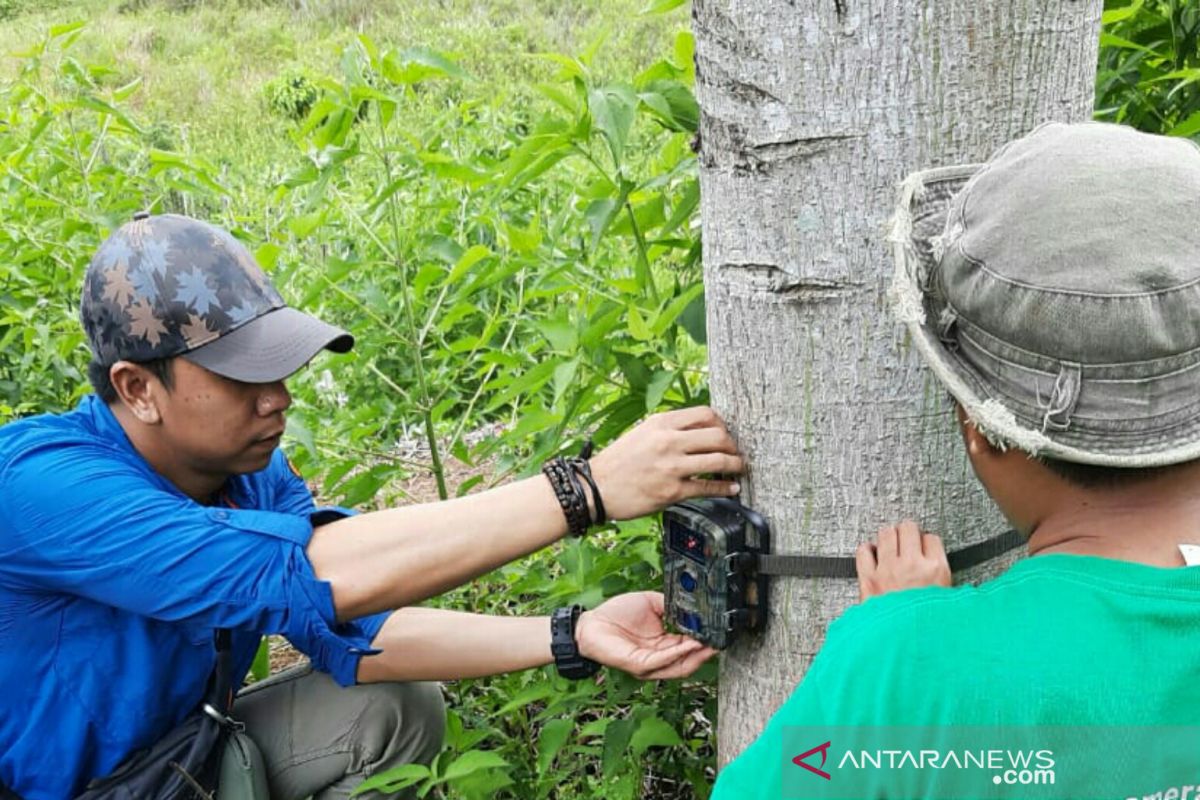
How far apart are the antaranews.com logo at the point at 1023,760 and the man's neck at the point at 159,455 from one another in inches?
58.7

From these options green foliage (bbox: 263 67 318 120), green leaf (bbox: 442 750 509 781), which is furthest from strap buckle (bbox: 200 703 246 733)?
green foliage (bbox: 263 67 318 120)

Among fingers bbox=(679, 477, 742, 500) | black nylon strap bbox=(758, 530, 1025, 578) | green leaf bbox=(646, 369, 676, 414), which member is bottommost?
black nylon strap bbox=(758, 530, 1025, 578)

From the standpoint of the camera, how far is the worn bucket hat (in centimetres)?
110

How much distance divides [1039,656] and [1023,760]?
0.34 feet

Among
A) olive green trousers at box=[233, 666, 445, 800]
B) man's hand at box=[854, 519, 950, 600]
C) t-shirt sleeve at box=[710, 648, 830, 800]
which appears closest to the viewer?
t-shirt sleeve at box=[710, 648, 830, 800]

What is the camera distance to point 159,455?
7.44 ft

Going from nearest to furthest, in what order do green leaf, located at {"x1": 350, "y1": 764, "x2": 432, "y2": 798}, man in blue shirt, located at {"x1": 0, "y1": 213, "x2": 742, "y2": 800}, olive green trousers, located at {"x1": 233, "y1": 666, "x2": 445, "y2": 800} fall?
man in blue shirt, located at {"x1": 0, "y1": 213, "x2": 742, "y2": 800} < green leaf, located at {"x1": 350, "y1": 764, "x2": 432, "y2": 798} < olive green trousers, located at {"x1": 233, "y1": 666, "x2": 445, "y2": 800}

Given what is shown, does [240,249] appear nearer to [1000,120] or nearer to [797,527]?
[797,527]

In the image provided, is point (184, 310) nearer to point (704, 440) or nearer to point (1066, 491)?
point (704, 440)

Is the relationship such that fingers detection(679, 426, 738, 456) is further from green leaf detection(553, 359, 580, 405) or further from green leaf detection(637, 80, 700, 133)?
green leaf detection(637, 80, 700, 133)

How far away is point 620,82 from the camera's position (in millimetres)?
1890

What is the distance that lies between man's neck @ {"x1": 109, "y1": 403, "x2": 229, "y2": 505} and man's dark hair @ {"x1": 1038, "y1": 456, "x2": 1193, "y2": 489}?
5.37 feet

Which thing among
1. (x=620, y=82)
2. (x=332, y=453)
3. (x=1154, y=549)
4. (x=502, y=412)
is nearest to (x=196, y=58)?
(x=502, y=412)

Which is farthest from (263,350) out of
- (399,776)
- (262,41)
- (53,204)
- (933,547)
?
(262,41)
